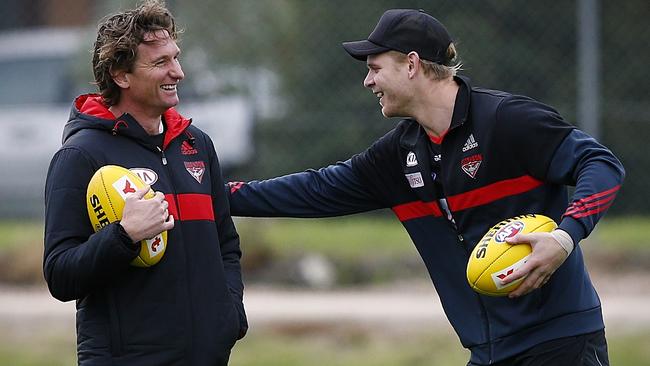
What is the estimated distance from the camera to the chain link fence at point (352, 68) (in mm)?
9453

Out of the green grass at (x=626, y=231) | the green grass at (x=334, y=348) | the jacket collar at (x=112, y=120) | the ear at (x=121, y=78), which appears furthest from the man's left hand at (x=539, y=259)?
the green grass at (x=626, y=231)

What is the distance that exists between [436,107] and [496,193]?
0.42m

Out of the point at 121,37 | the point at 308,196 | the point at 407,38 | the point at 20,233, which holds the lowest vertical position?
the point at 20,233

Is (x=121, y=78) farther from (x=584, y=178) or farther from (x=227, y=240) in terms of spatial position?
(x=584, y=178)

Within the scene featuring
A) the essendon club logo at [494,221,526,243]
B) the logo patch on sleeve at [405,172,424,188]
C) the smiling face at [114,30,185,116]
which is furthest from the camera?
the logo patch on sleeve at [405,172,424,188]

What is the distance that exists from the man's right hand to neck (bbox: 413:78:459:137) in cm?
119

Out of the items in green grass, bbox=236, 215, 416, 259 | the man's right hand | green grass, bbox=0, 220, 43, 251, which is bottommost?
green grass, bbox=236, 215, 416, 259

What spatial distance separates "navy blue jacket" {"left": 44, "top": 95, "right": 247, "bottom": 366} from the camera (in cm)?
416

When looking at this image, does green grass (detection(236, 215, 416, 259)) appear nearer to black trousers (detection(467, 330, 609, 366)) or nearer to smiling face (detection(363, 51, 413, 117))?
smiling face (detection(363, 51, 413, 117))

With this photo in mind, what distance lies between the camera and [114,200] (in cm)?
414

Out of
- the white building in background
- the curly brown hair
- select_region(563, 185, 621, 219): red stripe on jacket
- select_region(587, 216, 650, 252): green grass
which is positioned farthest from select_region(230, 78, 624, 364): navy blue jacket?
select_region(587, 216, 650, 252): green grass

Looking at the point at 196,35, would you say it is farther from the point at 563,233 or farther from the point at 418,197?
the point at 563,233

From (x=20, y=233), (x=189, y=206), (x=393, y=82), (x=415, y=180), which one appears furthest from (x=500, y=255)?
(x=20, y=233)

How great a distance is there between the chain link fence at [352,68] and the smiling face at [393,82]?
4601 millimetres
